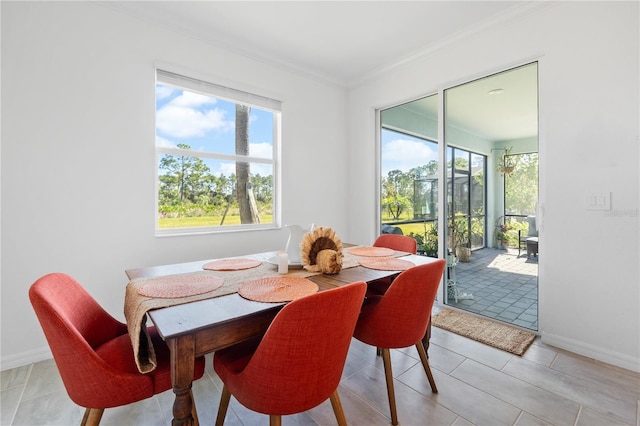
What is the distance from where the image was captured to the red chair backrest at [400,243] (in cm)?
238

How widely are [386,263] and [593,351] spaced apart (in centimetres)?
165

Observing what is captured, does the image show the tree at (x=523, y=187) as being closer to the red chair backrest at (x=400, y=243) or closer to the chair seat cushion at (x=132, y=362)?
the red chair backrest at (x=400, y=243)

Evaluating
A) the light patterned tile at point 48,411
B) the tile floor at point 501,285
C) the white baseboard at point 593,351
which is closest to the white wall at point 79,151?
the light patterned tile at point 48,411

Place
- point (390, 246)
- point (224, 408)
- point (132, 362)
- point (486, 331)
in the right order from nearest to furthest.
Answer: point (132, 362)
point (224, 408)
point (486, 331)
point (390, 246)

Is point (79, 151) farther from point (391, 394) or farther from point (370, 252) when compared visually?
point (391, 394)

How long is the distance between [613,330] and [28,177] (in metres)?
4.13

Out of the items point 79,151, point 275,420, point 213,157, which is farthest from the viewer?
point 213,157

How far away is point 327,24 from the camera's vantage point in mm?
2564

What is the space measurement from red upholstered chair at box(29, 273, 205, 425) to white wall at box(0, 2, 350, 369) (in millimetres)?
1066

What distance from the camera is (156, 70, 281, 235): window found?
262 centimetres

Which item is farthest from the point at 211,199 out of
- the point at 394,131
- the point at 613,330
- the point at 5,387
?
the point at 613,330

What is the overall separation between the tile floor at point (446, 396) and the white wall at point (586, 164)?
317 millimetres

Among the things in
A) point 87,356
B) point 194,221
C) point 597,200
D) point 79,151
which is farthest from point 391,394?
point 79,151

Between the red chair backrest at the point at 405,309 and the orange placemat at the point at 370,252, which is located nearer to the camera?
the red chair backrest at the point at 405,309
